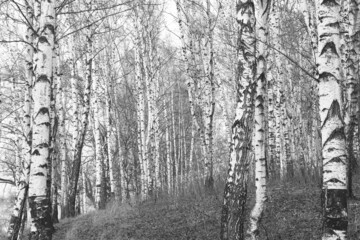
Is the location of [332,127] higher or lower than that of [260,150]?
higher

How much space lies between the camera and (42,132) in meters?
4.81

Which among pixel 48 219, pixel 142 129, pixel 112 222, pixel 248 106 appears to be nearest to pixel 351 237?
pixel 248 106

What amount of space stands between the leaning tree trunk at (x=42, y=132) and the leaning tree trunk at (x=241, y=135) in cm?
244

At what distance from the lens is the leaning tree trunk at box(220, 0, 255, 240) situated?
472 centimetres

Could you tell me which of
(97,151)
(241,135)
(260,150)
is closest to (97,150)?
(97,151)

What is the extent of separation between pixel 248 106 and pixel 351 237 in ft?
9.08

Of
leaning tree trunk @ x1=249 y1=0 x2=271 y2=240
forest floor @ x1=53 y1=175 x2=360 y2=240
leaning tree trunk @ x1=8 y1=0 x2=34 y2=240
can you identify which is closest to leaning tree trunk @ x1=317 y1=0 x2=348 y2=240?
leaning tree trunk @ x1=249 y1=0 x2=271 y2=240

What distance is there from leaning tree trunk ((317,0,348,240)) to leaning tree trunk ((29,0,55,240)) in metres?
3.50

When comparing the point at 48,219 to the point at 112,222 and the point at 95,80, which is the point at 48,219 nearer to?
the point at 112,222

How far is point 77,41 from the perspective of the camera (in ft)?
55.2

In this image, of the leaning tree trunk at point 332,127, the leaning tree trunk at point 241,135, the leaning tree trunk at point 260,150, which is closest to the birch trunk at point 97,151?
the leaning tree trunk at point 260,150

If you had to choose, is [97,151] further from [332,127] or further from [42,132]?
[332,127]

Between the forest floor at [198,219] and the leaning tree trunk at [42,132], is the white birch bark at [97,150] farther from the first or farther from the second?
the leaning tree trunk at [42,132]

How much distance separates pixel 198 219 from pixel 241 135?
387 cm
